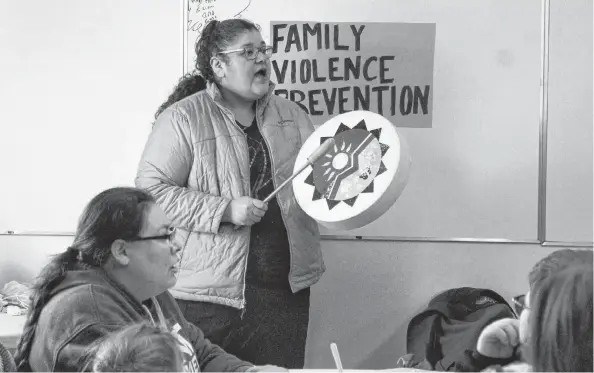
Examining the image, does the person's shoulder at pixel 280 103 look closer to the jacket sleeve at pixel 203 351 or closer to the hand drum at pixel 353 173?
the hand drum at pixel 353 173

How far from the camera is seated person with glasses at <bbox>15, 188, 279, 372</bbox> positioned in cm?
143

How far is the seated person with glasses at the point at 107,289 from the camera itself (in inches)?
56.1

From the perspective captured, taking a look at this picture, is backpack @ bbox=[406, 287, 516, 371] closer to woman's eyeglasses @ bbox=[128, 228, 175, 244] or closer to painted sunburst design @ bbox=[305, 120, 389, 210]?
painted sunburst design @ bbox=[305, 120, 389, 210]

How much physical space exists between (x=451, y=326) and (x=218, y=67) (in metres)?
1.09

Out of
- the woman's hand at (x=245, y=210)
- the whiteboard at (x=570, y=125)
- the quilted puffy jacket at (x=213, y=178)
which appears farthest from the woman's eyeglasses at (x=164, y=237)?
the whiteboard at (x=570, y=125)

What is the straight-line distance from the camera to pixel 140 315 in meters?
1.61

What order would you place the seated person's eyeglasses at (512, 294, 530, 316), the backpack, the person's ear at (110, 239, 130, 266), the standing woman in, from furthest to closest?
the standing woman, the backpack, the person's ear at (110, 239, 130, 266), the seated person's eyeglasses at (512, 294, 530, 316)

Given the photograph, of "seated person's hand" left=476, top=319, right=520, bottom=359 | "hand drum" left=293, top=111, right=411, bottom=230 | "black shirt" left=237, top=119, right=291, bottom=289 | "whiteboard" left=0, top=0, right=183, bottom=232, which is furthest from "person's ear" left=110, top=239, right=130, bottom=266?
"whiteboard" left=0, top=0, right=183, bottom=232

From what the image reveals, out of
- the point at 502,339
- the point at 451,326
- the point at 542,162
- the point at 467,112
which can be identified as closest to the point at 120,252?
the point at 502,339

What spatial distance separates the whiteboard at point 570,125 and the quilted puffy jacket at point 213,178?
103 centimetres

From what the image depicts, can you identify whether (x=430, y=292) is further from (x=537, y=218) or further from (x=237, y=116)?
(x=237, y=116)

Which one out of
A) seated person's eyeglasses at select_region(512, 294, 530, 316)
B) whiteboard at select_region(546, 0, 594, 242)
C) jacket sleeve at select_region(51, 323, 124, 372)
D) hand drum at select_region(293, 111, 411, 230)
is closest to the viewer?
seated person's eyeglasses at select_region(512, 294, 530, 316)

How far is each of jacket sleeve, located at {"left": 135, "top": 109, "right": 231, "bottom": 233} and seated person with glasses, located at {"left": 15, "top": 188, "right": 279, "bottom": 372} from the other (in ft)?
2.12

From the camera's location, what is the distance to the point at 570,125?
3.08 m
